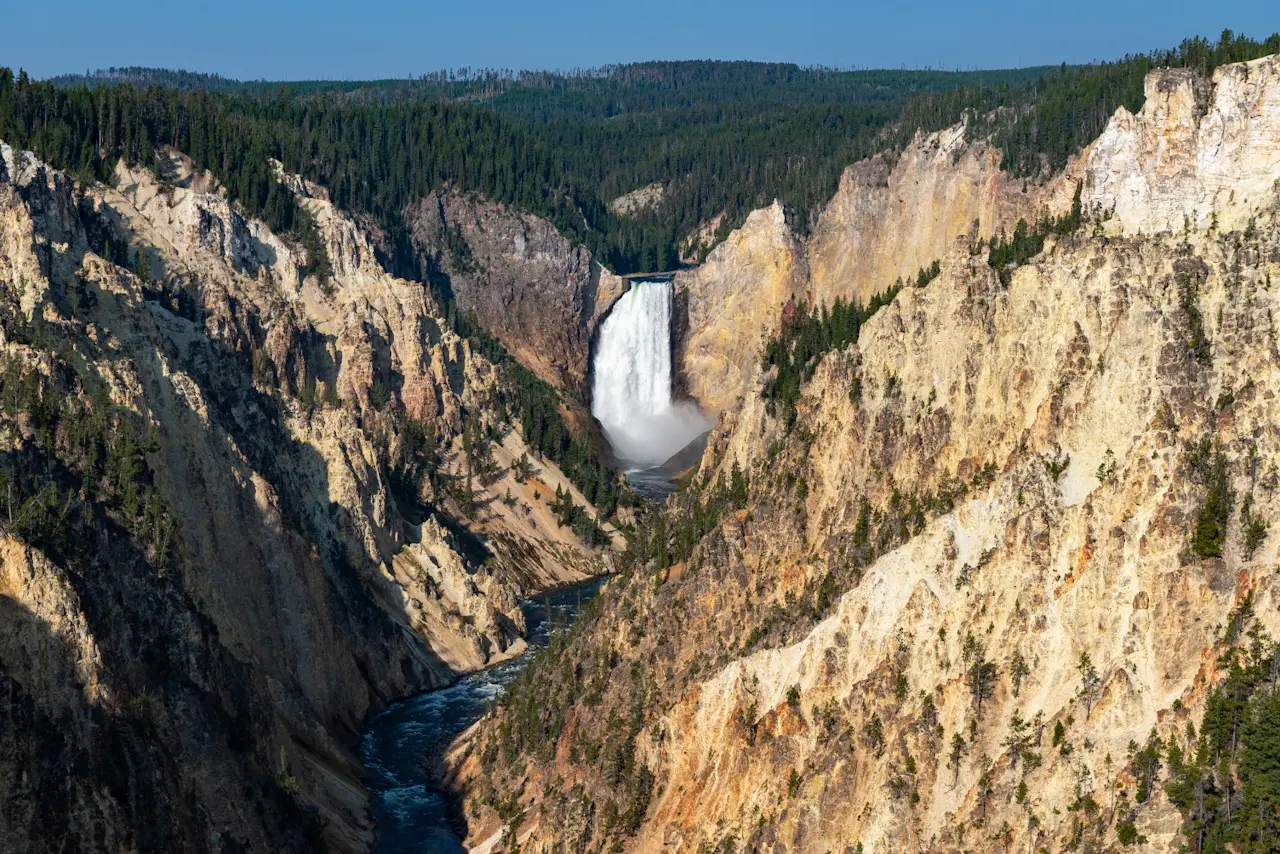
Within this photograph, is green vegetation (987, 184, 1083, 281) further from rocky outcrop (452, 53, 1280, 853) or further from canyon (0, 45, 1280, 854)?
rocky outcrop (452, 53, 1280, 853)

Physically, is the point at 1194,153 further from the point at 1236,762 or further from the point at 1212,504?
the point at 1236,762

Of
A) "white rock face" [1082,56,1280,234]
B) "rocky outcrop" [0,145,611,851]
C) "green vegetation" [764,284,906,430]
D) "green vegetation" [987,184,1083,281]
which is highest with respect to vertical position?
"white rock face" [1082,56,1280,234]

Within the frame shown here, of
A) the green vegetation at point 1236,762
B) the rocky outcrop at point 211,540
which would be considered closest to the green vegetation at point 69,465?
the rocky outcrop at point 211,540

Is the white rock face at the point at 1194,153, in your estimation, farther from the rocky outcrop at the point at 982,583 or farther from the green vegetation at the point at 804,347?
the green vegetation at the point at 804,347

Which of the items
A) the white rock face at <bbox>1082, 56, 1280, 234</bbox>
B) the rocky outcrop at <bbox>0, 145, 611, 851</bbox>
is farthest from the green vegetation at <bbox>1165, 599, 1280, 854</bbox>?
the rocky outcrop at <bbox>0, 145, 611, 851</bbox>

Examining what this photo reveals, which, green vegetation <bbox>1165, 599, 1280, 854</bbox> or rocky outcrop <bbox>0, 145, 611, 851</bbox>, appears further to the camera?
rocky outcrop <bbox>0, 145, 611, 851</bbox>

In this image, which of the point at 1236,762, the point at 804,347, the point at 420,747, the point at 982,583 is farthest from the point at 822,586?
the point at 420,747
